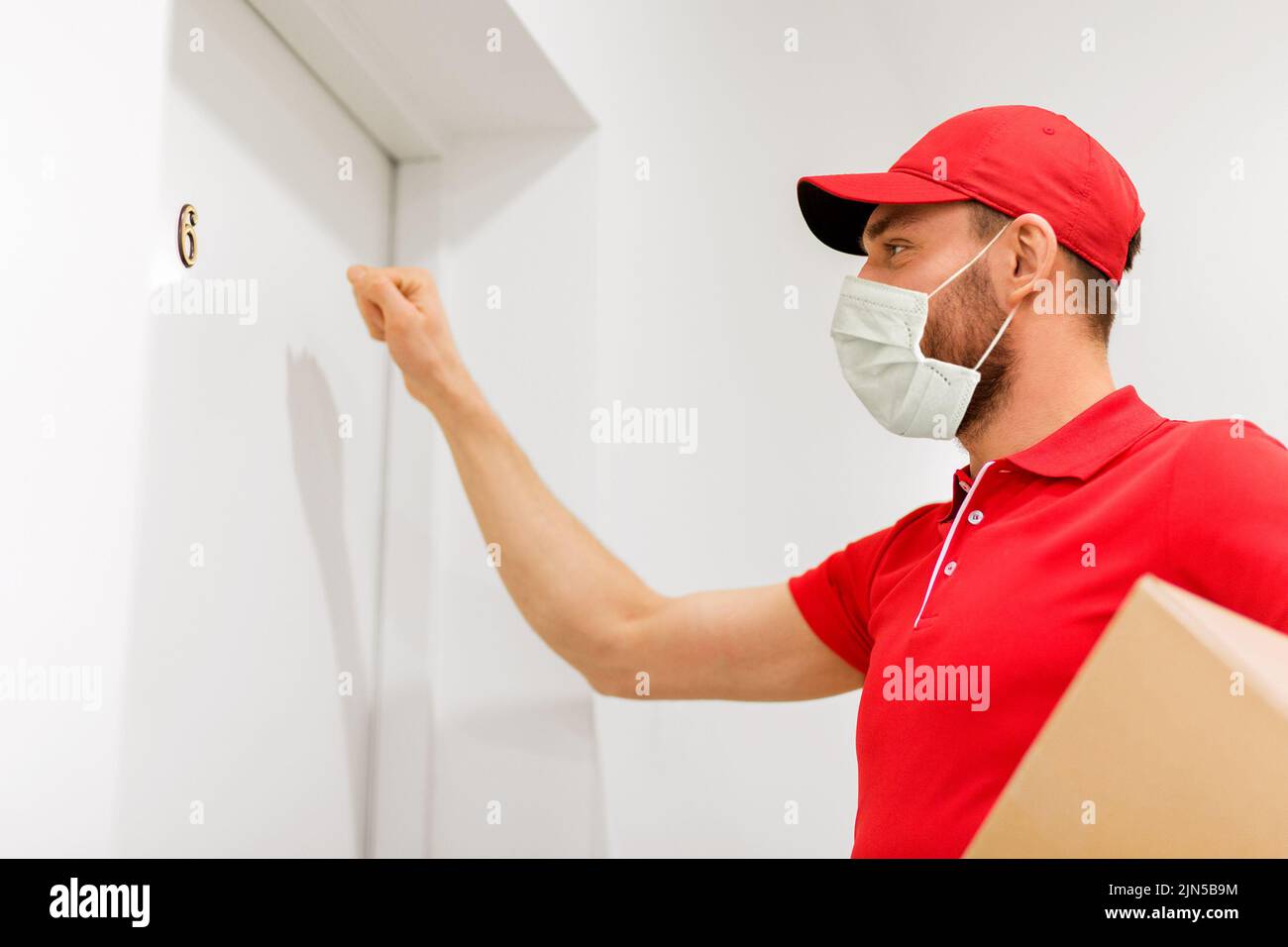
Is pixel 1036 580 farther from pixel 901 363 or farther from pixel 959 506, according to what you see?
pixel 901 363

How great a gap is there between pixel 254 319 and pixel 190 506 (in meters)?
0.22

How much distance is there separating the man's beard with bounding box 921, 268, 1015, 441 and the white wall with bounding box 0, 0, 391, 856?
0.65 m

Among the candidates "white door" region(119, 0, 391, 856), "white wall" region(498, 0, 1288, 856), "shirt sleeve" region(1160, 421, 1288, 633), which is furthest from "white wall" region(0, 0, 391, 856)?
"shirt sleeve" region(1160, 421, 1288, 633)

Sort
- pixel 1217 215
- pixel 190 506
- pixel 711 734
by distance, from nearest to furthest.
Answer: pixel 190 506, pixel 711 734, pixel 1217 215

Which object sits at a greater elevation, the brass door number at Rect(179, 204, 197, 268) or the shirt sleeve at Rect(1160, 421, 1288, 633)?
the brass door number at Rect(179, 204, 197, 268)

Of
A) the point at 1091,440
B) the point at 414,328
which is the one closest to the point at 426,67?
the point at 414,328

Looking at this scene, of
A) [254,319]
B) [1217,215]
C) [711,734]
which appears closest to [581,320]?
[254,319]

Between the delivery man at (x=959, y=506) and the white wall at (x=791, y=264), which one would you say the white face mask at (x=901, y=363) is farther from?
the white wall at (x=791, y=264)

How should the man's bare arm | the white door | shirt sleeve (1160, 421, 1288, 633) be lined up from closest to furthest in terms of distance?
shirt sleeve (1160, 421, 1288, 633) < the white door < the man's bare arm

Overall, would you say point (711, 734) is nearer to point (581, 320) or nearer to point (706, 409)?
point (706, 409)

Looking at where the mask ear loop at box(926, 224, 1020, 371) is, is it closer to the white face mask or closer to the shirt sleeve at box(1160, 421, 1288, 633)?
the white face mask

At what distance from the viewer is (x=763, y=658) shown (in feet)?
4.29

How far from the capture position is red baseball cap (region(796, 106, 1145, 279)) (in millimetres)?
1159

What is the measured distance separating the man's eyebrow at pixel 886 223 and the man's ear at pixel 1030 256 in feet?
0.33
